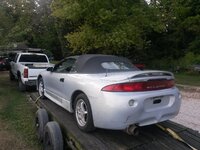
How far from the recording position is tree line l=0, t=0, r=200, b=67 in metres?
17.8

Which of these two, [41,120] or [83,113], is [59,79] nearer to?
[41,120]


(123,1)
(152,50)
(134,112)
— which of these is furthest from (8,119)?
(152,50)

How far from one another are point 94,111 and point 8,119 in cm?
417

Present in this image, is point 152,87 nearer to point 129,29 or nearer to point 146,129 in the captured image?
point 146,129

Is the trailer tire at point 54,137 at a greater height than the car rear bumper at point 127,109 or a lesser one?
lesser

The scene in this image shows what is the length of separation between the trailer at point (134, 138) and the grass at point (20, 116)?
1465 mm

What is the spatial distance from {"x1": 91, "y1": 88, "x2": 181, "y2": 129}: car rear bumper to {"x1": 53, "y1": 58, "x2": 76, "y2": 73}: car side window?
1.67 m

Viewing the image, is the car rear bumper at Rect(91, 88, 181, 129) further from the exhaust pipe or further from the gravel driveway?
the gravel driveway

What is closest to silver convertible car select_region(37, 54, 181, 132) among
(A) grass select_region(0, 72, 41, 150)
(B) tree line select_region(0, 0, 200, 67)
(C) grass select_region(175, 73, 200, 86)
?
(A) grass select_region(0, 72, 41, 150)

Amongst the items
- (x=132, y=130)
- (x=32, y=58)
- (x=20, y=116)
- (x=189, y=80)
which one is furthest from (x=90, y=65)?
(x=189, y=80)

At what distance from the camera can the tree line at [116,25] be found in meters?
17.8

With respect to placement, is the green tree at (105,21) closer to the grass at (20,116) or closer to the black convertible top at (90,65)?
the grass at (20,116)

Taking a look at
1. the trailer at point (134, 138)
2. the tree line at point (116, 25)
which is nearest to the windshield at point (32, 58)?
the tree line at point (116, 25)

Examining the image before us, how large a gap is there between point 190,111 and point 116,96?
5.08 meters
